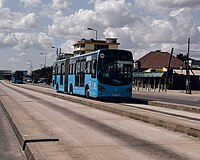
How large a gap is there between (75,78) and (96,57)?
639 centimetres

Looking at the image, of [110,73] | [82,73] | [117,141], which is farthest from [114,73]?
[117,141]

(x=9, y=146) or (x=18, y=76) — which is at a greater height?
(x=18, y=76)

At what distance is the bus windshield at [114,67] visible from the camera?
26.6 meters

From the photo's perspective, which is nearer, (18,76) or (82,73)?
(82,73)

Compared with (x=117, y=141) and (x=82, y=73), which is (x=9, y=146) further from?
(x=82, y=73)

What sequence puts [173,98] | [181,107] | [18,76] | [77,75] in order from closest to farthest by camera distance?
[181,107] < [77,75] < [173,98] < [18,76]

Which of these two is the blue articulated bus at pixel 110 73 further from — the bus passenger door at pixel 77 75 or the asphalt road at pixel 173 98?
the asphalt road at pixel 173 98

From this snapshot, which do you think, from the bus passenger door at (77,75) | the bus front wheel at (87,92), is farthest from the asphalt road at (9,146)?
the bus passenger door at (77,75)

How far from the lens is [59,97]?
108 ft

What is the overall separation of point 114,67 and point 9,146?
1679 centimetres

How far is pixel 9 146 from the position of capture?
10.6 m

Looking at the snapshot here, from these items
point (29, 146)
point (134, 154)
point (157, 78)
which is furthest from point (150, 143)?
point (157, 78)

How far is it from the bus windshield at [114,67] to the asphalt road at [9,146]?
12.6m

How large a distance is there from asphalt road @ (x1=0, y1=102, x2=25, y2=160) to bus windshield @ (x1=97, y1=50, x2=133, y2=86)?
12.6 meters
